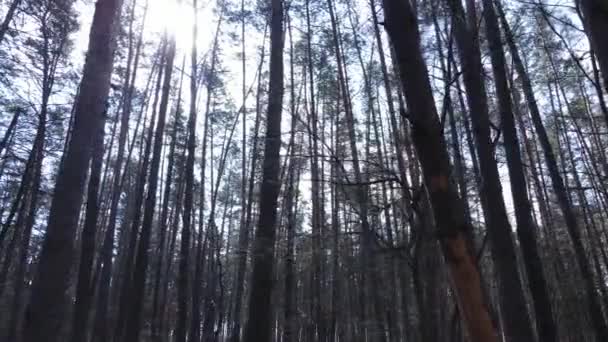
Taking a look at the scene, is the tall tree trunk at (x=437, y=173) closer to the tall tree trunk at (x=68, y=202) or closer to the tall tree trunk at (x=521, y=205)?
the tall tree trunk at (x=68, y=202)

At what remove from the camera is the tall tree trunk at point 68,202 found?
241cm

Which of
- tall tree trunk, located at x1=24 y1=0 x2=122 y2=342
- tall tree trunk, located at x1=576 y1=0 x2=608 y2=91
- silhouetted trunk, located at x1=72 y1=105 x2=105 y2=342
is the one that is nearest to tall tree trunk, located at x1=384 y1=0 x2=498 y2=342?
tall tree trunk, located at x1=576 y1=0 x2=608 y2=91

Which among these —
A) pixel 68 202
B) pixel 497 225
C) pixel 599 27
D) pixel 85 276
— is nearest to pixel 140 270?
pixel 85 276

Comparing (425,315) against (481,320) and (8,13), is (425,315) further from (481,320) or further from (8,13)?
(8,13)

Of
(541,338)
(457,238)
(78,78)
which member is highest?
(78,78)

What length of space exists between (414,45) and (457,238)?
0.67m

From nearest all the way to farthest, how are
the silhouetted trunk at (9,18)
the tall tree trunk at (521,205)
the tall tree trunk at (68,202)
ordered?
the tall tree trunk at (68,202)
the tall tree trunk at (521,205)
the silhouetted trunk at (9,18)

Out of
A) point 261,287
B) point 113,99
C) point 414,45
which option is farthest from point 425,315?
point 113,99

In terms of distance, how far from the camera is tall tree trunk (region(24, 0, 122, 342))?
2.41 m

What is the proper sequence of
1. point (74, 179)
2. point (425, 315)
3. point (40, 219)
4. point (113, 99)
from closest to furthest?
point (74, 179) → point (425, 315) → point (113, 99) → point (40, 219)

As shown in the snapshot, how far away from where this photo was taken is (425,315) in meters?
3.27

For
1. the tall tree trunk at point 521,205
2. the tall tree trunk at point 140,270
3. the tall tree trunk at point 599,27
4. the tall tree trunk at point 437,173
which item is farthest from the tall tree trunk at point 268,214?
the tall tree trunk at point 140,270

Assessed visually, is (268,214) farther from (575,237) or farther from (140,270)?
(575,237)

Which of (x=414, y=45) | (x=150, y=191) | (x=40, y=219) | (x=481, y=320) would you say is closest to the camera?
(x=481, y=320)
